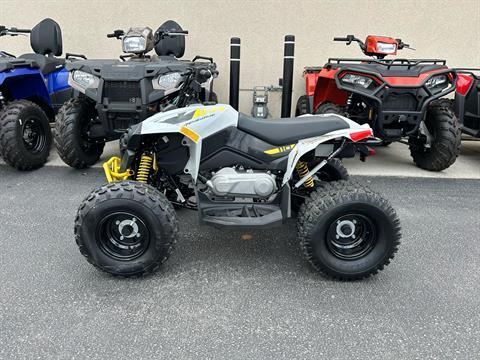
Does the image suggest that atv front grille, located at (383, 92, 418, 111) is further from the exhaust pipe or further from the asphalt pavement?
the exhaust pipe

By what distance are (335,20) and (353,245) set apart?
216 inches

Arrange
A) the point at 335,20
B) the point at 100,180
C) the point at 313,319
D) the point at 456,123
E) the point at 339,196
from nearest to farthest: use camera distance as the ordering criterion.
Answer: the point at 313,319
the point at 339,196
the point at 100,180
the point at 456,123
the point at 335,20

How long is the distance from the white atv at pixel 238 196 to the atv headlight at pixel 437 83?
246 centimetres

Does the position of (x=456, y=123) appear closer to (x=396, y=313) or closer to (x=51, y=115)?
(x=396, y=313)

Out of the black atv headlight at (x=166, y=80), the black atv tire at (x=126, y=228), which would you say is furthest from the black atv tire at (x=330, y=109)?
the black atv tire at (x=126, y=228)

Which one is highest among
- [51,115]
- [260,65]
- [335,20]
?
[335,20]

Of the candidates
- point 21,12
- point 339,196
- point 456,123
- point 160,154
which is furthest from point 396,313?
point 21,12

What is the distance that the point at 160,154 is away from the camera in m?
2.94

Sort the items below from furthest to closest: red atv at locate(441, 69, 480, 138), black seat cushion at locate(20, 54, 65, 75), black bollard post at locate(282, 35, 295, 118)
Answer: black bollard post at locate(282, 35, 295, 118) → black seat cushion at locate(20, 54, 65, 75) → red atv at locate(441, 69, 480, 138)

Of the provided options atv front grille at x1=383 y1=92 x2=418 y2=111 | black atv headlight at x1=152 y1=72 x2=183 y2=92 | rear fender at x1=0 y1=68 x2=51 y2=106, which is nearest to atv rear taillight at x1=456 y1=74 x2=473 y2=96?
atv front grille at x1=383 y1=92 x2=418 y2=111

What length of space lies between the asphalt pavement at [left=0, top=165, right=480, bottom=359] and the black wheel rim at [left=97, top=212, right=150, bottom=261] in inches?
7.4

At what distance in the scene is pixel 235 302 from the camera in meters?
2.53

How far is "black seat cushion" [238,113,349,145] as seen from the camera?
274cm

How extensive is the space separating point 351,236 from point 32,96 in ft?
16.3
